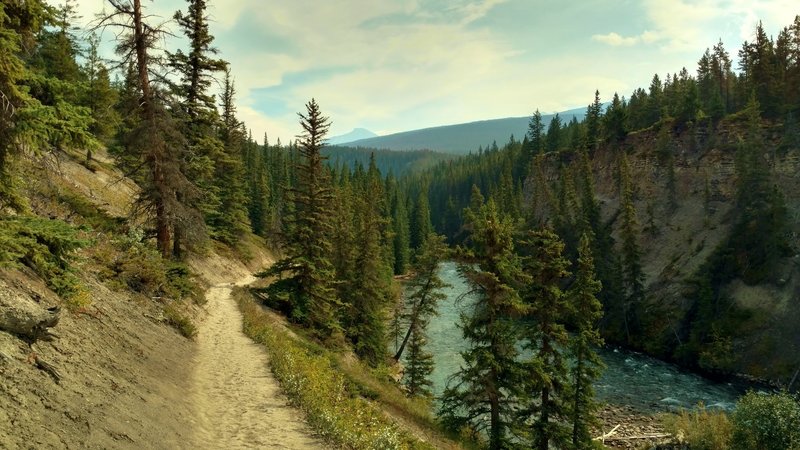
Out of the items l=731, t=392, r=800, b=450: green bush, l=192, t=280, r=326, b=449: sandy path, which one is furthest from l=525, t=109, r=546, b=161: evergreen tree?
l=192, t=280, r=326, b=449: sandy path

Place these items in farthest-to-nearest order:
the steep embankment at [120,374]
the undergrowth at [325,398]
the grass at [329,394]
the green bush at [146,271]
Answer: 1. the green bush at [146,271]
2. the grass at [329,394]
3. the undergrowth at [325,398]
4. the steep embankment at [120,374]

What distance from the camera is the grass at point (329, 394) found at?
1155cm

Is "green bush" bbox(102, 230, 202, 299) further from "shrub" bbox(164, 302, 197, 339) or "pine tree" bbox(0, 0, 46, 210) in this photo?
"pine tree" bbox(0, 0, 46, 210)

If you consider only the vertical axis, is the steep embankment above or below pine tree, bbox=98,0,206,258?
below

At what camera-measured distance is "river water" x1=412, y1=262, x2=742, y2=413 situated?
116 feet

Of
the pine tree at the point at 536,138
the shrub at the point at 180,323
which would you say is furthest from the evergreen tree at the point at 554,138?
the shrub at the point at 180,323

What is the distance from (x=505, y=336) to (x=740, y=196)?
154 feet

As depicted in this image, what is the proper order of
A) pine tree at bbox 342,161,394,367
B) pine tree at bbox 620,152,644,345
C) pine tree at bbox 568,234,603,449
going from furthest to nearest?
1. pine tree at bbox 620,152,644,345
2. pine tree at bbox 342,161,394,367
3. pine tree at bbox 568,234,603,449

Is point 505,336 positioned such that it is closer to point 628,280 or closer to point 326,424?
point 326,424

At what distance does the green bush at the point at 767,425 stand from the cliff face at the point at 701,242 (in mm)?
22201

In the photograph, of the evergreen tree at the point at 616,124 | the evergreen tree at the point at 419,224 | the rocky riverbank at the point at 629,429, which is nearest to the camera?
the rocky riverbank at the point at 629,429

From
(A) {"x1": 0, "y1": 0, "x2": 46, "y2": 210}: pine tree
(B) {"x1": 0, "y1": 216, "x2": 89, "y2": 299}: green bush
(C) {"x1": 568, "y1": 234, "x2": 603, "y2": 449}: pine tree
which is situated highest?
(A) {"x1": 0, "y1": 0, "x2": 46, "y2": 210}: pine tree

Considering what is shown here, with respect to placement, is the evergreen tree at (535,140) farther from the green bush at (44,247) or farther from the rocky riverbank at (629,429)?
the green bush at (44,247)

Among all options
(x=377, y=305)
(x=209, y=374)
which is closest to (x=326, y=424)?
(x=209, y=374)
